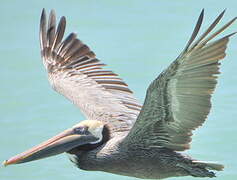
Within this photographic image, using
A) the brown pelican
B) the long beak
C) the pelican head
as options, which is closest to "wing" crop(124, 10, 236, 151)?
the brown pelican

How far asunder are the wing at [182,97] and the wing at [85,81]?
22.8 inches

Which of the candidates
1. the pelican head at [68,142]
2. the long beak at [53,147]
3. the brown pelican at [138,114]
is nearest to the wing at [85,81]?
the brown pelican at [138,114]

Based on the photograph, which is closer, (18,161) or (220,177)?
(18,161)

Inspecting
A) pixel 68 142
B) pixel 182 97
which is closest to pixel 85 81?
pixel 68 142

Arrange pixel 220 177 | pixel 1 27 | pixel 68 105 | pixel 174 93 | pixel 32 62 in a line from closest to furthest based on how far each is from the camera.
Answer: pixel 174 93, pixel 220 177, pixel 68 105, pixel 32 62, pixel 1 27

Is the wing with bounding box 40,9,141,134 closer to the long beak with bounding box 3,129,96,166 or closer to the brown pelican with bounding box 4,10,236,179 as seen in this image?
the brown pelican with bounding box 4,10,236,179

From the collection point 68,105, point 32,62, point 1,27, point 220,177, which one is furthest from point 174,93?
point 1,27

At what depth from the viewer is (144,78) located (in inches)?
451

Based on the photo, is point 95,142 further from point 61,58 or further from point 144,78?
point 144,78

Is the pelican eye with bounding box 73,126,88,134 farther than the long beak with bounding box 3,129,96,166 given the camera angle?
Yes

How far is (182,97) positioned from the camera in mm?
7457

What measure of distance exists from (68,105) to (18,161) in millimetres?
3019

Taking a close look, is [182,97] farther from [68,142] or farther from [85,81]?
[85,81]

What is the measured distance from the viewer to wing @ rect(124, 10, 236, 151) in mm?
7102
